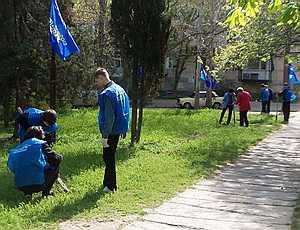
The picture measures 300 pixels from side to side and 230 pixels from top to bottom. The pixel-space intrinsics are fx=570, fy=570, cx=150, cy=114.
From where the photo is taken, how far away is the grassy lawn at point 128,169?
24.9 feet

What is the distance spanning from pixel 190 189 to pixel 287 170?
3586 millimetres

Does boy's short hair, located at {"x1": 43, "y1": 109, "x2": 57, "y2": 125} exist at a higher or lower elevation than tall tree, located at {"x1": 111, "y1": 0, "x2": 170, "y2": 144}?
lower

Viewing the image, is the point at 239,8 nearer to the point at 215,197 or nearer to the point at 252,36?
the point at 215,197

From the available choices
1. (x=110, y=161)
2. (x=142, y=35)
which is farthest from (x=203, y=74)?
(x=110, y=161)

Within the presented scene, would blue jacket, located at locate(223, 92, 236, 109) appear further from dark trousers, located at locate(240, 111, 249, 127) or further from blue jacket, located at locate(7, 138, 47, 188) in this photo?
blue jacket, located at locate(7, 138, 47, 188)

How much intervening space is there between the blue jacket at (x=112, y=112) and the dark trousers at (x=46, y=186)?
953mm

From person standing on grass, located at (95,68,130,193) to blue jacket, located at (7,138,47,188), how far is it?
98cm

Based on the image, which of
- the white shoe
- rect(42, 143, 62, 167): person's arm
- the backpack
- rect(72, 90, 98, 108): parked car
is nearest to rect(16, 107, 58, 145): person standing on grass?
rect(42, 143, 62, 167): person's arm

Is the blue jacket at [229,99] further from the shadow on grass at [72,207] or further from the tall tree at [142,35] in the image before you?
the shadow on grass at [72,207]

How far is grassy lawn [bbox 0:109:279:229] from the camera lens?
299 inches

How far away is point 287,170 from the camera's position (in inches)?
482

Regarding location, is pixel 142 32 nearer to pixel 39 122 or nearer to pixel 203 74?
pixel 39 122

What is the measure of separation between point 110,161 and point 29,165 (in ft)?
4.00

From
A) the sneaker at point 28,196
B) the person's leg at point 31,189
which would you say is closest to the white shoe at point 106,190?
the person's leg at point 31,189
